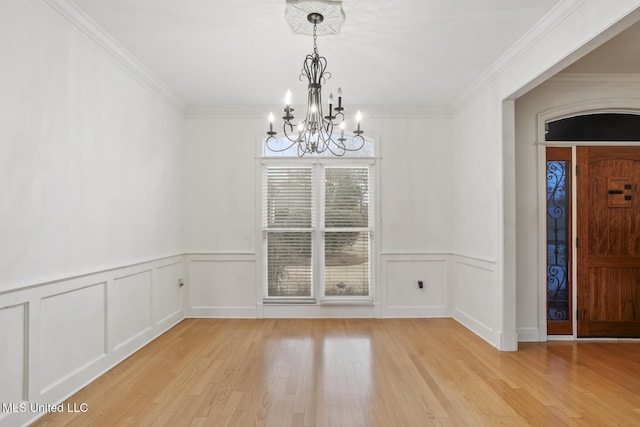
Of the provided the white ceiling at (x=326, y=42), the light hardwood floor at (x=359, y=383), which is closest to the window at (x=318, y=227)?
the light hardwood floor at (x=359, y=383)

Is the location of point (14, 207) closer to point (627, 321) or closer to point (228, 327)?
point (228, 327)

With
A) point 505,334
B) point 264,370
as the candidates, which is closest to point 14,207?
point 264,370

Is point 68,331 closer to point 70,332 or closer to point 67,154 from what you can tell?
point 70,332

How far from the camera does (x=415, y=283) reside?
209 inches

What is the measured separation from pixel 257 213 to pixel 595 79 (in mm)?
4141

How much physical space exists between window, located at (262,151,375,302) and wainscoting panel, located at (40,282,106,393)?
2.35 metres

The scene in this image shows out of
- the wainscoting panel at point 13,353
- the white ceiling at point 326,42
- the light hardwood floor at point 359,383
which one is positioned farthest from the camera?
the white ceiling at point 326,42

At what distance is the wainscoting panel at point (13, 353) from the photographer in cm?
229

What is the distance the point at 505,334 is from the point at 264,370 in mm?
2382

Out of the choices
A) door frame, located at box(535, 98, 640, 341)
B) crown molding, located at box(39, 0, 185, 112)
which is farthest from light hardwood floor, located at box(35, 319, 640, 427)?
crown molding, located at box(39, 0, 185, 112)

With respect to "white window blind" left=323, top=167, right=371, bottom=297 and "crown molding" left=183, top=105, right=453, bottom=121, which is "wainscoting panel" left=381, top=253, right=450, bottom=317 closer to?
"white window blind" left=323, top=167, right=371, bottom=297

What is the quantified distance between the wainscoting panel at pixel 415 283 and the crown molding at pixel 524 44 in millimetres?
2089

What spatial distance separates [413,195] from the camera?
17.5 feet

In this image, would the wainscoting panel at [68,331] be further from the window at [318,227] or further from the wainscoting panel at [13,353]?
the window at [318,227]
